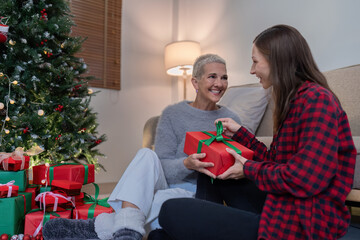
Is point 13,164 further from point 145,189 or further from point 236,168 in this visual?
point 236,168

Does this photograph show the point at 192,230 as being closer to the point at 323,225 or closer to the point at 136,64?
the point at 323,225

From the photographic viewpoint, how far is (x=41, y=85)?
2062 mm

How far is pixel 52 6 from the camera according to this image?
216 cm

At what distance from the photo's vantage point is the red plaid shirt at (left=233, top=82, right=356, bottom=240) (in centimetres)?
70

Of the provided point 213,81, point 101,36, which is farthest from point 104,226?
point 101,36

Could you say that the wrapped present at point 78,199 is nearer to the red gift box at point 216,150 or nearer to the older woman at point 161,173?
the older woman at point 161,173

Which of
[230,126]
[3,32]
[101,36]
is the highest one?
[101,36]

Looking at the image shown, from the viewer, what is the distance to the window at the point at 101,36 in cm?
322

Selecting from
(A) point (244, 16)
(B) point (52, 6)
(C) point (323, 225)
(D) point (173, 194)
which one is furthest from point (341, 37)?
(B) point (52, 6)

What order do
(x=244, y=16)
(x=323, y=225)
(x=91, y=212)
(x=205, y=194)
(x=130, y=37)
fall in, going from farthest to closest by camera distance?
(x=130, y=37), (x=244, y=16), (x=91, y=212), (x=205, y=194), (x=323, y=225)

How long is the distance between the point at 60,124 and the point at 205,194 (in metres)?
1.37

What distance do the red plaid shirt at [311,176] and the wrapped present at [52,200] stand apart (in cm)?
105

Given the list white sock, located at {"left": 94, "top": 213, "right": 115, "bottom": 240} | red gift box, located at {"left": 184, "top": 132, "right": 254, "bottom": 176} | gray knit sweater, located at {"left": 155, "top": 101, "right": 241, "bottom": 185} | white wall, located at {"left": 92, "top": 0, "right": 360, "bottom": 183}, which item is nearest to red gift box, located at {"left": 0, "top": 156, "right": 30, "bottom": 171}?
white sock, located at {"left": 94, "top": 213, "right": 115, "bottom": 240}

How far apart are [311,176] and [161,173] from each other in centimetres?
76
